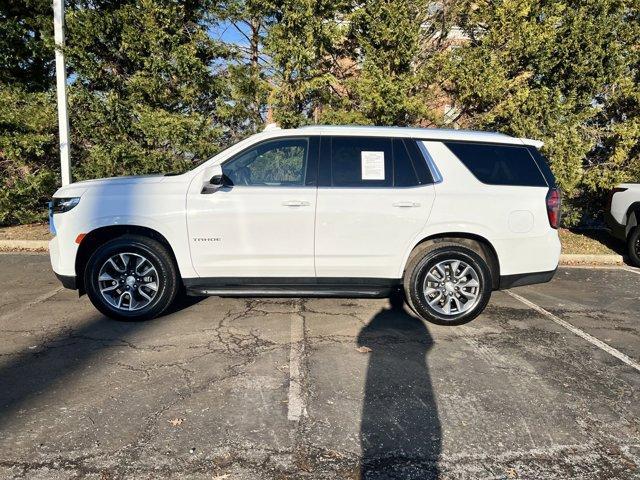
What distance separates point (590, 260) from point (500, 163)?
14.2ft

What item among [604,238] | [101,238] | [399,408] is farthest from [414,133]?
[604,238]

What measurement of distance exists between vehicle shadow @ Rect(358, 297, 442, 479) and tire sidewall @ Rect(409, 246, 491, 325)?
8.2 inches

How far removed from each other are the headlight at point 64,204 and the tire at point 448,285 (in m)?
3.29

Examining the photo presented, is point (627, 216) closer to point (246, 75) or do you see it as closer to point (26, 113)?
point (246, 75)

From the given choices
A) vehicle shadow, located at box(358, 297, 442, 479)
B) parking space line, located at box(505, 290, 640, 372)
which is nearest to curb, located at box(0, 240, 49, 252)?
vehicle shadow, located at box(358, 297, 442, 479)

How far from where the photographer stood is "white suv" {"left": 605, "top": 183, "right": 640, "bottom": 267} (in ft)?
25.2

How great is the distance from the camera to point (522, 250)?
15.6 ft

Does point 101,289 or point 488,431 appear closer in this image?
point 488,431

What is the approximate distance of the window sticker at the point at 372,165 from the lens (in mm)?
4688

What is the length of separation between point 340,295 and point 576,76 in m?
6.93

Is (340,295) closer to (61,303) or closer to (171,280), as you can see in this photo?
(171,280)

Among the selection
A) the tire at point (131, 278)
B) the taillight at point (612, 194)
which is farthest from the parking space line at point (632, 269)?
the tire at point (131, 278)

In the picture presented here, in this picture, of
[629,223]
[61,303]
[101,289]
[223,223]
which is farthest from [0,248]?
[629,223]

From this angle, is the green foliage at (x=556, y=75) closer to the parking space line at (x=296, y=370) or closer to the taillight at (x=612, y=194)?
the taillight at (x=612, y=194)
